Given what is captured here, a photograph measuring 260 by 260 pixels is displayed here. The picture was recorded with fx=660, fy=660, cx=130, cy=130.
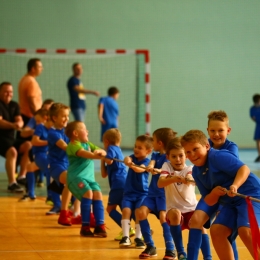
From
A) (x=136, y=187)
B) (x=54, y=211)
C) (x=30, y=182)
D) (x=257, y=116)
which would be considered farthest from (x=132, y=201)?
(x=257, y=116)

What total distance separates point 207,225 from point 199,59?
502 inches

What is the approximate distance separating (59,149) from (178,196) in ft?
8.78

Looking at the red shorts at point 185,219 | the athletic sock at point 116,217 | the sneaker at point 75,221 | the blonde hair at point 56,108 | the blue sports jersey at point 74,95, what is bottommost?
the sneaker at point 75,221

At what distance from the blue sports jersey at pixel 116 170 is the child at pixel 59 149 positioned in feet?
2.92

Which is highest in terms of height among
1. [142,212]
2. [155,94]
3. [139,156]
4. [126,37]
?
[126,37]

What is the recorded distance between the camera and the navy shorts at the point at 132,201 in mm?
6204

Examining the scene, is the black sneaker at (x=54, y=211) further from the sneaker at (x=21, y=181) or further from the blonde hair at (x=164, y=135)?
the blonde hair at (x=164, y=135)

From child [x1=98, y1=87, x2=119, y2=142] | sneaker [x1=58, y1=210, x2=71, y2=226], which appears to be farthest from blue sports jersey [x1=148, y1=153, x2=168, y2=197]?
child [x1=98, y1=87, x2=119, y2=142]

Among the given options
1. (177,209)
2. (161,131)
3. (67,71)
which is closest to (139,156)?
(161,131)

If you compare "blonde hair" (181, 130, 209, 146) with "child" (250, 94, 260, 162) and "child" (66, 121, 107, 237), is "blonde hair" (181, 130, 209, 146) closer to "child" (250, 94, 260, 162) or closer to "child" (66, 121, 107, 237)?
"child" (66, 121, 107, 237)

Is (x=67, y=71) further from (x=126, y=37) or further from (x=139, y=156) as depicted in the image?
(x=139, y=156)

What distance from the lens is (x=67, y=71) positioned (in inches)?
650

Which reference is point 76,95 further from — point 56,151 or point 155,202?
point 155,202

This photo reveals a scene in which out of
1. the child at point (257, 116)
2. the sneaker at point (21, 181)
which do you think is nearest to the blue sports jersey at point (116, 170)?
the sneaker at point (21, 181)
